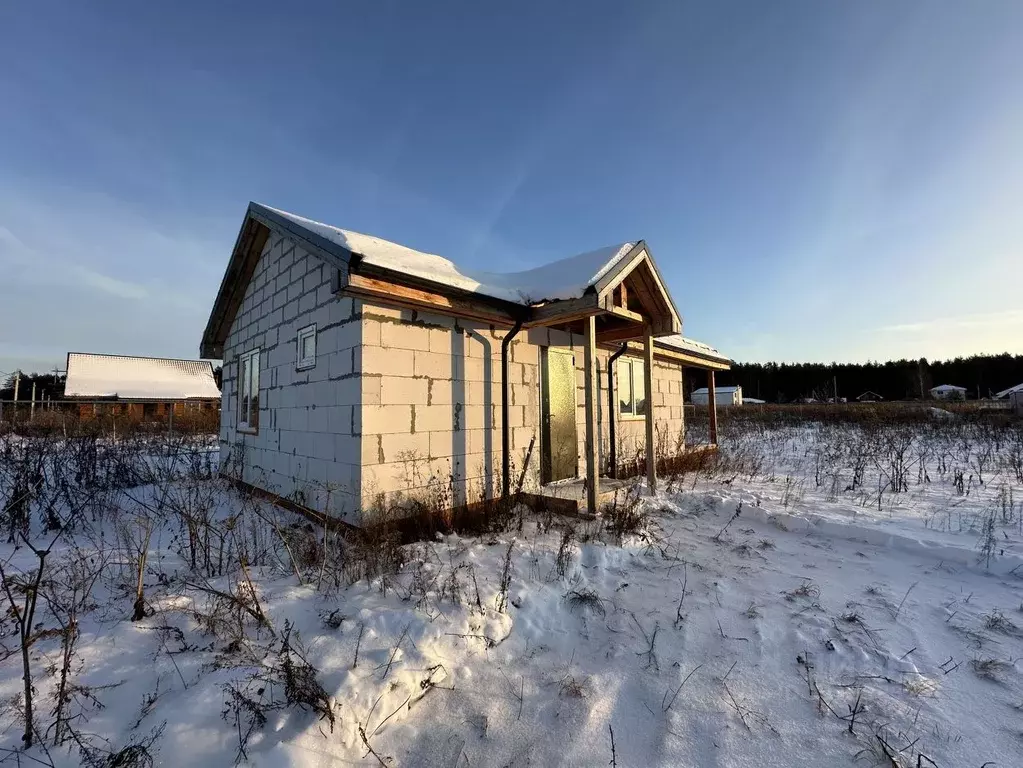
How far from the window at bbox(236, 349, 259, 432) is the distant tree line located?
Result: 5360cm

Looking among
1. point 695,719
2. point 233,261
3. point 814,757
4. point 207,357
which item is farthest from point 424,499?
point 207,357

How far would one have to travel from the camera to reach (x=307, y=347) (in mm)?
6758

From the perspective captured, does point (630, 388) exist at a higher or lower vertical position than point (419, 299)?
lower

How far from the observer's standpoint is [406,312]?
599cm

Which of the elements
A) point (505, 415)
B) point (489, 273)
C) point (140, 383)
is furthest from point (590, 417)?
point (140, 383)

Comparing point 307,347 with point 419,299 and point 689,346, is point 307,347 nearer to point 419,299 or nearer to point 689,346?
point 419,299

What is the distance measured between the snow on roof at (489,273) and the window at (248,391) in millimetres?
3111

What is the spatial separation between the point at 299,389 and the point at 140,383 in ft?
110

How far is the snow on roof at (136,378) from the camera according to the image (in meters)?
A: 29.7

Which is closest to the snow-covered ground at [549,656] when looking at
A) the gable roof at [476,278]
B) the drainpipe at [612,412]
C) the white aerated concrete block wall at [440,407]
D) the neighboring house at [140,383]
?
the white aerated concrete block wall at [440,407]

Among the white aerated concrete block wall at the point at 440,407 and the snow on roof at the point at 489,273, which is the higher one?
the snow on roof at the point at 489,273

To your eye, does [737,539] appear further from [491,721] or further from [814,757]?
[491,721]

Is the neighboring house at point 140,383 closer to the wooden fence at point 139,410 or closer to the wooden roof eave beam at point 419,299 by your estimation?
the wooden fence at point 139,410

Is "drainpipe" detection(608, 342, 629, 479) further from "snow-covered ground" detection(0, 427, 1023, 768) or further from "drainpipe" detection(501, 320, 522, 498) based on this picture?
"snow-covered ground" detection(0, 427, 1023, 768)
